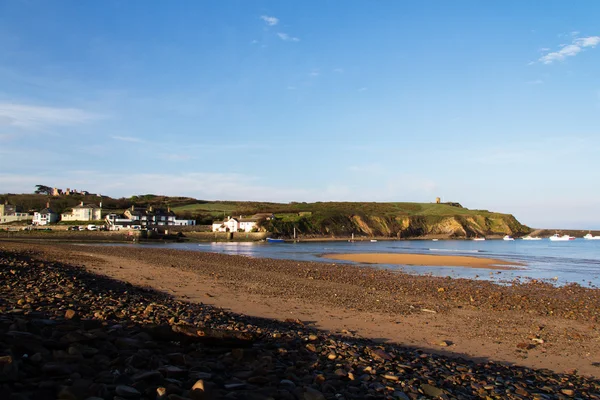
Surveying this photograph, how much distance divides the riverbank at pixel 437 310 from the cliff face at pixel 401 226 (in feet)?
302

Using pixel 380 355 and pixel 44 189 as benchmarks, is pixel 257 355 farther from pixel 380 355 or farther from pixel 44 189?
pixel 44 189

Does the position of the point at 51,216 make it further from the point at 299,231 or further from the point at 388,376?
the point at 388,376

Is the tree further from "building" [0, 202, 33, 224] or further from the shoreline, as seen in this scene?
the shoreline

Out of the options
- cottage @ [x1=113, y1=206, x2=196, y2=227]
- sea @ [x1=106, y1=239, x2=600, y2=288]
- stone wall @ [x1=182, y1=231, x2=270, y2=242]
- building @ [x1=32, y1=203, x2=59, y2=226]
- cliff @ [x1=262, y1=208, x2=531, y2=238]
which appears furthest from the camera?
cliff @ [x1=262, y1=208, x2=531, y2=238]

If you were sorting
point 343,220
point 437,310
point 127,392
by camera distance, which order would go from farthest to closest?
point 343,220, point 437,310, point 127,392

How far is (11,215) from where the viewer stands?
117938mm

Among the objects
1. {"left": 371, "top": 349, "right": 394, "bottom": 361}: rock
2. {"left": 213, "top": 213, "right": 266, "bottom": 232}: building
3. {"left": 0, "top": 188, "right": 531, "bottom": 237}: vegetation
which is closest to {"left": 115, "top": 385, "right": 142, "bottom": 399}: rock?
{"left": 371, "top": 349, "right": 394, "bottom": 361}: rock

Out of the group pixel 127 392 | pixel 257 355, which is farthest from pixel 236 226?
pixel 127 392

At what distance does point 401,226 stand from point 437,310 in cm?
12975

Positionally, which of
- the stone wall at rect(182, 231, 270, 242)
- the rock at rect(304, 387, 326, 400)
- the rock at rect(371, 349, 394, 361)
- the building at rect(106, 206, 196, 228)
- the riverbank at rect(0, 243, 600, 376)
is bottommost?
the stone wall at rect(182, 231, 270, 242)

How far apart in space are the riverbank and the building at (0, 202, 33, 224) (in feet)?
378

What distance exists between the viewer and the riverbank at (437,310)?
402 inches

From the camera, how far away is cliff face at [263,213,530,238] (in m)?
123

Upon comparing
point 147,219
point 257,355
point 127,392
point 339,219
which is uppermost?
point 339,219
